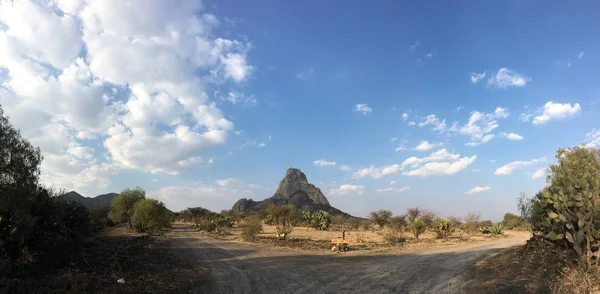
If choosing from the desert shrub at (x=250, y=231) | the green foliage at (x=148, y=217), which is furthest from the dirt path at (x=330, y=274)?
the green foliage at (x=148, y=217)

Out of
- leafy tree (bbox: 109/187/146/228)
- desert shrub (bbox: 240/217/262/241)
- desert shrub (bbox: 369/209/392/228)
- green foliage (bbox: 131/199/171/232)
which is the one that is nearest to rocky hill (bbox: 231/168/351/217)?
desert shrub (bbox: 369/209/392/228)

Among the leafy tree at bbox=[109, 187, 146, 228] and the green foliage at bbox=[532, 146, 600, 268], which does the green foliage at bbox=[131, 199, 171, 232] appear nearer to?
the leafy tree at bbox=[109, 187, 146, 228]

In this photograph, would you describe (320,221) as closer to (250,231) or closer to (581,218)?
(250,231)

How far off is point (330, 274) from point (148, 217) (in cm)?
2258

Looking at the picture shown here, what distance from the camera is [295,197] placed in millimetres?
132125

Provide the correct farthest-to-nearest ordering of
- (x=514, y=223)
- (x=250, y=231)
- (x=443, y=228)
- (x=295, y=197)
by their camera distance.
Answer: (x=295, y=197), (x=514, y=223), (x=443, y=228), (x=250, y=231)

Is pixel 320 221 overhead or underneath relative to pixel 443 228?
overhead

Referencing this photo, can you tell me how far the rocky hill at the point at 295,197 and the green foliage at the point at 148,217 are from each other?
91.8 meters

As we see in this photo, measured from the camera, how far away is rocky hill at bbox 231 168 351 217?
12706 cm

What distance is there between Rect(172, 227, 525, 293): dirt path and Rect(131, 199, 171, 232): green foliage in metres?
15.1

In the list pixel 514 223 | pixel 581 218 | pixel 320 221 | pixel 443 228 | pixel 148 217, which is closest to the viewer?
pixel 581 218

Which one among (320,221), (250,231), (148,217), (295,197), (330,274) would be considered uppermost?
(295,197)

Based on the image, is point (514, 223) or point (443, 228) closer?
point (443, 228)

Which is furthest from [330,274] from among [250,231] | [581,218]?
[250,231]
